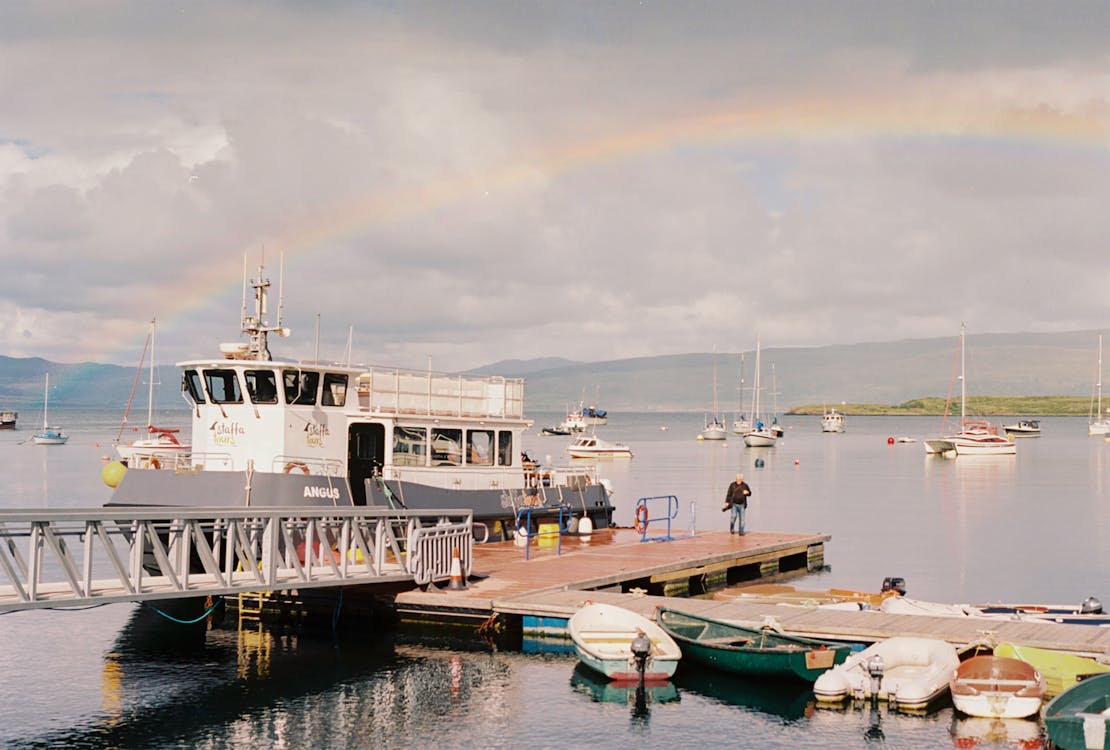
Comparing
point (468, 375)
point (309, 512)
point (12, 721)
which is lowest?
point (12, 721)

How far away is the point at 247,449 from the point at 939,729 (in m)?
16.8

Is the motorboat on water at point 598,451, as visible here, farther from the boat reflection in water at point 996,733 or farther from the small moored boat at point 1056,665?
the boat reflection in water at point 996,733

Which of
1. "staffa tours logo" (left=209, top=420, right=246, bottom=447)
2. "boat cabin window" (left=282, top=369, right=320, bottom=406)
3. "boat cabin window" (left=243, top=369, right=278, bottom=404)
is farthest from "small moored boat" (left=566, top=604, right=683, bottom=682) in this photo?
"staffa tours logo" (left=209, top=420, right=246, bottom=447)

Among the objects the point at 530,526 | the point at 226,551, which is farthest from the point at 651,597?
the point at 530,526

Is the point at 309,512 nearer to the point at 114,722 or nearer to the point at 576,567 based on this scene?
the point at 114,722

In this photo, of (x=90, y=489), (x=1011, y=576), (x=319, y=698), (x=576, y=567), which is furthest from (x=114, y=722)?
(x=90, y=489)

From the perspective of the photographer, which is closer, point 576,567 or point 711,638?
point 711,638

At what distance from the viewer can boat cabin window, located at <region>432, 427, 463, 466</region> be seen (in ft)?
109

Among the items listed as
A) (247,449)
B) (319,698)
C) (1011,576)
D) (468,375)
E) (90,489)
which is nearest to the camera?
(319,698)

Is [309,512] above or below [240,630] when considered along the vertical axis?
above

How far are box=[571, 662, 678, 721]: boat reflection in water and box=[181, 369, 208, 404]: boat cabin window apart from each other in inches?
482

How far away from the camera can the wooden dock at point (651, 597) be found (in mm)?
22344

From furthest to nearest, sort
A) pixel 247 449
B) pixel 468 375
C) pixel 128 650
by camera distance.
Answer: pixel 468 375
pixel 247 449
pixel 128 650

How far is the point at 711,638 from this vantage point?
2308 centimetres
